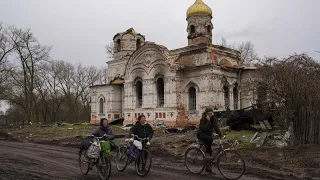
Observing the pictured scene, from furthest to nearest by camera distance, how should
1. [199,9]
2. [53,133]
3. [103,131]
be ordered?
1. [199,9]
2. [53,133]
3. [103,131]

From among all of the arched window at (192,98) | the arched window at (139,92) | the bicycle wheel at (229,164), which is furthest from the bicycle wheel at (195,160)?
Answer: the arched window at (139,92)

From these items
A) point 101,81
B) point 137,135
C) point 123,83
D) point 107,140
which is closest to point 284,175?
point 137,135

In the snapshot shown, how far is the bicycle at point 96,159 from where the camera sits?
9.25 m

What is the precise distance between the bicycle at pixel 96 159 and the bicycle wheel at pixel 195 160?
8.54ft

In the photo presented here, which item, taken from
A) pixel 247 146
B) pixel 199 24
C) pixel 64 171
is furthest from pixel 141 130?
pixel 199 24

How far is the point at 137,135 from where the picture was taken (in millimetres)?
10414

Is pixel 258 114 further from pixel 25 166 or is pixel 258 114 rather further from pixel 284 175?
pixel 25 166

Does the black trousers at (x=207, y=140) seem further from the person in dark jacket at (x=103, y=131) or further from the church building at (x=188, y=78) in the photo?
the church building at (x=188, y=78)

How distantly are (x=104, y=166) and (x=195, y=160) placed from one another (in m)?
2.74

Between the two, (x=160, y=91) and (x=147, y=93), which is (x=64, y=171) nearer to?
(x=147, y=93)

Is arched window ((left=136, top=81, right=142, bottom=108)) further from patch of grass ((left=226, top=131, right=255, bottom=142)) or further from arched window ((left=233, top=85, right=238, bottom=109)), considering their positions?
patch of grass ((left=226, top=131, right=255, bottom=142))

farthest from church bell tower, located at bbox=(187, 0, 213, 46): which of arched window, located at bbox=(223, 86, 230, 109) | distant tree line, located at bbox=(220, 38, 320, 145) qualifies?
distant tree line, located at bbox=(220, 38, 320, 145)

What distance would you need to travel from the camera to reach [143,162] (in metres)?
9.93

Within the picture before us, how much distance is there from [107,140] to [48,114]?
57696 millimetres
